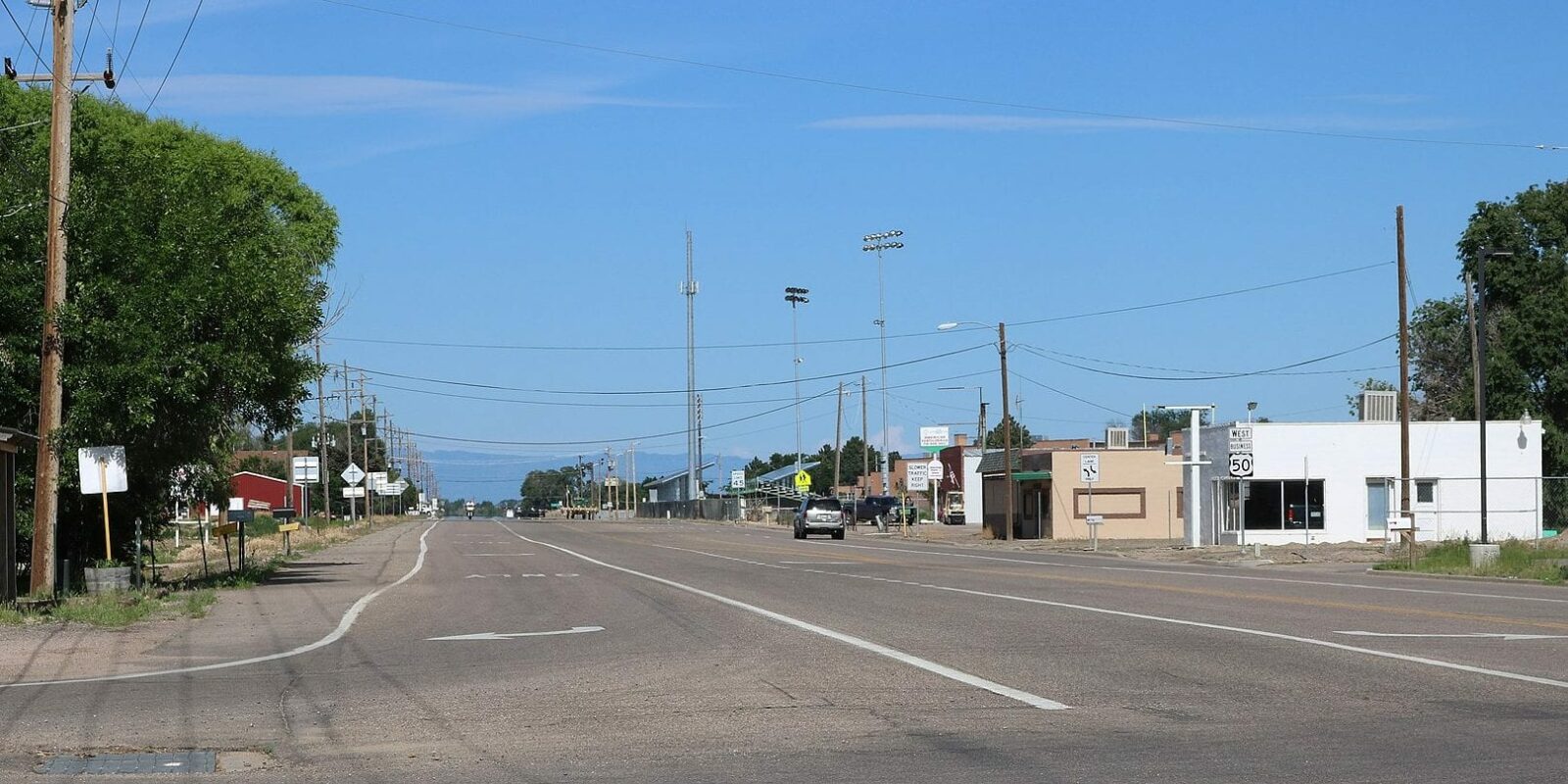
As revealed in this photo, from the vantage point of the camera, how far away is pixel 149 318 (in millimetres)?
26266

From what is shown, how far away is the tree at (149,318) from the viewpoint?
25875 mm

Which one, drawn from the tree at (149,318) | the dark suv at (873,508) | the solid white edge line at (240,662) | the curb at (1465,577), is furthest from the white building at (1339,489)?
the dark suv at (873,508)

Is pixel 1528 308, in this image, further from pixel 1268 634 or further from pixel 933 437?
pixel 1268 634

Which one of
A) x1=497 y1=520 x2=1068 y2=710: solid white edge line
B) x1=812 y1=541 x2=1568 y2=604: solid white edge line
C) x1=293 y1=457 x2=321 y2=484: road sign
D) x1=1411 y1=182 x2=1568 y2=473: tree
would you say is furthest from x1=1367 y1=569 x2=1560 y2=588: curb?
x1=293 y1=457 x2=321 y2=484: road sign

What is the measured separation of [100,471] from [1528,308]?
6364cm

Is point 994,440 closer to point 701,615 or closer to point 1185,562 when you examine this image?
point 1185,562

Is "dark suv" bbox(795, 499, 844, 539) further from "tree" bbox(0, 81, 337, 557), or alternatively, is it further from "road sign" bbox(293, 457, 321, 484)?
"tree" bbox(0, 81, 337, 557)

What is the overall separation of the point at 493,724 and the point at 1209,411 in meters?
55.9

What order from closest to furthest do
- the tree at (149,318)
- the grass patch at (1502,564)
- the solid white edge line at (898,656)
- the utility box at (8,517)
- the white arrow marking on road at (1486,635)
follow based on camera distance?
the solid white edge line at (898,656)
the white arrow marking on road at (1486,635)
the utility box at (8,517)
the tree at (149,318)
the grass patch at (1502,564)

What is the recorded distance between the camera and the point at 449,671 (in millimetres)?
14352

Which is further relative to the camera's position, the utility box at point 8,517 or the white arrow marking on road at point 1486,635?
the utility box at point 8,517

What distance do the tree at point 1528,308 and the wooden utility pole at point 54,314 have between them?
2408 inches

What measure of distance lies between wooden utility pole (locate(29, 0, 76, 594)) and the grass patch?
24.5 metres

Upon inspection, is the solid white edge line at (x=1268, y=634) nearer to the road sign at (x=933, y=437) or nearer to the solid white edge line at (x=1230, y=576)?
the solid white edge line at (x=1230, y=576)
